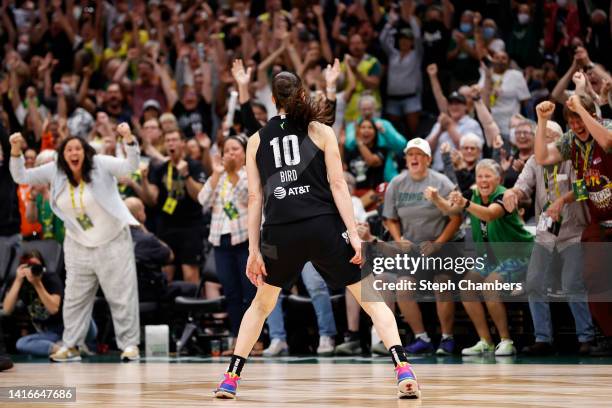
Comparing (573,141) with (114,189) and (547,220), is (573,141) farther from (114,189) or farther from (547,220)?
(114,189)

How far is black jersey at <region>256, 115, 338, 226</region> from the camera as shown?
6.40 meters

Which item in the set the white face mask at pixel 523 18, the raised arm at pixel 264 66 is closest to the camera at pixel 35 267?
the raised arm at pixel 264 66

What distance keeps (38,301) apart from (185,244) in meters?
1.91

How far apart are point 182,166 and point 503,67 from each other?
13.6 feet

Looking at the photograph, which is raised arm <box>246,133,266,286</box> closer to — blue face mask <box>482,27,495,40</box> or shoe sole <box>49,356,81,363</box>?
shoe sole <box>49,356,81,363</box>

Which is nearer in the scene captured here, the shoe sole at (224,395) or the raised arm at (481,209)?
the shoe sole at (224,395)

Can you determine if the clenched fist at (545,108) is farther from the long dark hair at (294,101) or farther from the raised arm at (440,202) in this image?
the long dark hair at (294,101)

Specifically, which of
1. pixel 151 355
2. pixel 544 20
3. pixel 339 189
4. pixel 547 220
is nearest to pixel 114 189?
pixel 151 355

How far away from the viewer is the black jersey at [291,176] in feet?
21.0

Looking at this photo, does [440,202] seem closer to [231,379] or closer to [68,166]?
[68,166]

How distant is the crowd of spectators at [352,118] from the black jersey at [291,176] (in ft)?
8.67

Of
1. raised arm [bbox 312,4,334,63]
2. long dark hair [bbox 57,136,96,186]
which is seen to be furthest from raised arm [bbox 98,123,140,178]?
raised arm [bbox 312,4,334,63]

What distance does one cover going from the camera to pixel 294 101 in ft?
21.5

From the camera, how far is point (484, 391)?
6566mm
